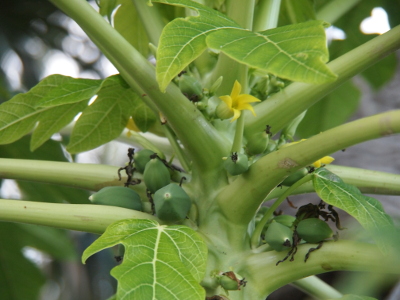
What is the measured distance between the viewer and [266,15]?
0.90 meters

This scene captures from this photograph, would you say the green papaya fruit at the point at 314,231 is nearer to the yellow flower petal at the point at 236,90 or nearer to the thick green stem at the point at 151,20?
the yellow flower petal at the point at 236,90

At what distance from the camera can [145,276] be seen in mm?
502

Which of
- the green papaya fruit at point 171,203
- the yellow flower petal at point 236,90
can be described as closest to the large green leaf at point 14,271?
the green papaya fruit at point 171,203

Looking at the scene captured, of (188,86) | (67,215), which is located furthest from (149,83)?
(67,215)

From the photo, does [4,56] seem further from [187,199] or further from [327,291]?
[327,291]

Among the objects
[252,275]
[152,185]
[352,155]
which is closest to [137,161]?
[152,185]

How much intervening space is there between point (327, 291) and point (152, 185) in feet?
1.38

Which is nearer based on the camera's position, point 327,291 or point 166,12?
point 327,291

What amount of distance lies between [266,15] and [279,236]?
1.59ft

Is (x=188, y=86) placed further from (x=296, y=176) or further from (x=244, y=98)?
(x=296, y=176)

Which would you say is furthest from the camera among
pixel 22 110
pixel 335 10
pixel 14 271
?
pixel 14 271

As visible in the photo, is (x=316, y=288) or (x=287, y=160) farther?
(x=316, y=288)

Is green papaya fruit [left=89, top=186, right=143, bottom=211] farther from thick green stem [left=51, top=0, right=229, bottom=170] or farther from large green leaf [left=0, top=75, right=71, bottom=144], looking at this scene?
large green leaf [left=0, top=75, right=71, bottom=144]

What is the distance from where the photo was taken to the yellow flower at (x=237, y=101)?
0.68 m
